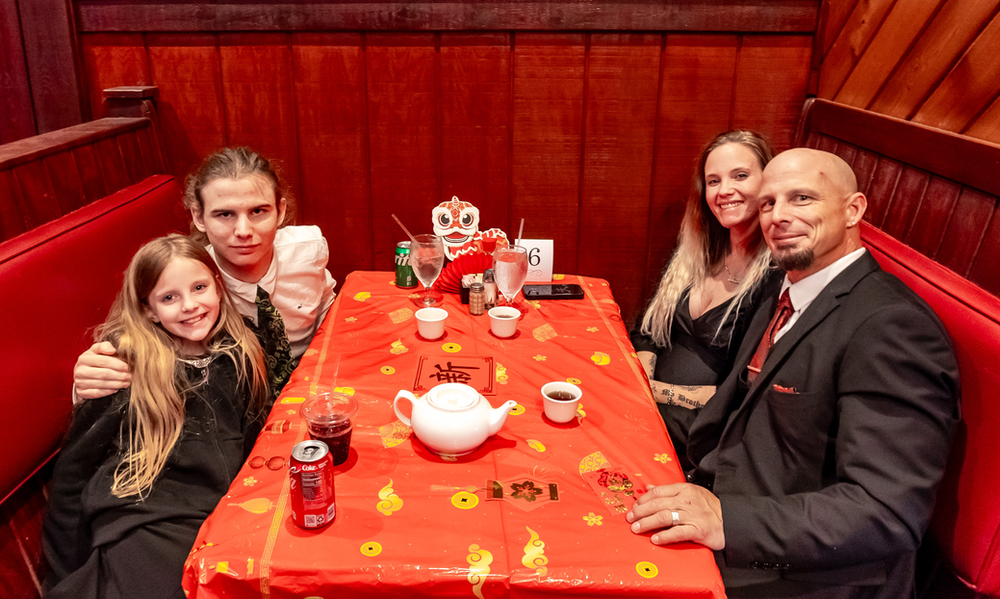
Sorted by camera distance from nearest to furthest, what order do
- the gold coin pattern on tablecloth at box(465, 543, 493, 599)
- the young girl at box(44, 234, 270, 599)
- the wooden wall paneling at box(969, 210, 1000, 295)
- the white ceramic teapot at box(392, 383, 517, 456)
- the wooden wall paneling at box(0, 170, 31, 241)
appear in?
the gold coin pattern on tablecloth at box(465, 543, 493, 599)
the white ceramic teapot at box(392, 383, 517, 456)
the young girl at box(44, 234, 270, 599)
the wooden wall paneling at box(969, 210, 1000, 295)
the wooden wall paneling at box(0, 170, 31, 241)

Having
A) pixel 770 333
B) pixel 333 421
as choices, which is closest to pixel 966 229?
pixel 770 333

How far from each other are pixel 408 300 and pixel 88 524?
102cm

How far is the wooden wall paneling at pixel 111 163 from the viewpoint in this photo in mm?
2141

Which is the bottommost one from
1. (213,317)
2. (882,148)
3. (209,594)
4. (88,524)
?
(88,524)

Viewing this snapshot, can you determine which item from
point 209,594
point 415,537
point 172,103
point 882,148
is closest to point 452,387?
point 415,537

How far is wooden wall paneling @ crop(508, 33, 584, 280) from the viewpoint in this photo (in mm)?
2438

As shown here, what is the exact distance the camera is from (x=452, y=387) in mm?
1285

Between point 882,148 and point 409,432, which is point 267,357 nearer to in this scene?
point 409,432

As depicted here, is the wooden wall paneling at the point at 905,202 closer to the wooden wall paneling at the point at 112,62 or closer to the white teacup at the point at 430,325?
the white teacup at the point at 430,325

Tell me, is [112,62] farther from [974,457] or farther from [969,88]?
[974,457]

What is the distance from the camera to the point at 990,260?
144 centimetres

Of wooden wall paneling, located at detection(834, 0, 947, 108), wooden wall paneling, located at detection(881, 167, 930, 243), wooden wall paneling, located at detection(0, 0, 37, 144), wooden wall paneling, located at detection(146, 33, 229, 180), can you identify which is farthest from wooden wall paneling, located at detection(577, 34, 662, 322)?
wooden wall paneling, located at detection(0, 0, 37, 144)

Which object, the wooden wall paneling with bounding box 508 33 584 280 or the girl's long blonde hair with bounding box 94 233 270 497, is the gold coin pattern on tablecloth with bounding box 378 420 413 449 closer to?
the girl's long blonde hair with bounding box 94 233 270 497

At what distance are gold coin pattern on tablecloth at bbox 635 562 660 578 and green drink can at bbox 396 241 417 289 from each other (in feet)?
4.38
